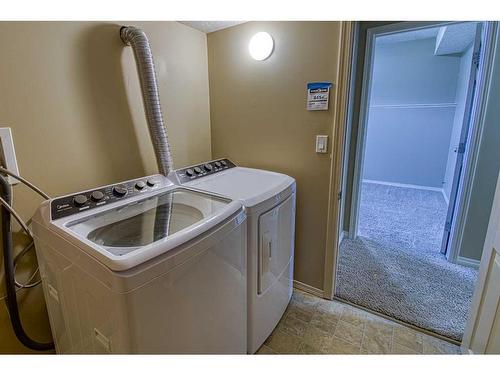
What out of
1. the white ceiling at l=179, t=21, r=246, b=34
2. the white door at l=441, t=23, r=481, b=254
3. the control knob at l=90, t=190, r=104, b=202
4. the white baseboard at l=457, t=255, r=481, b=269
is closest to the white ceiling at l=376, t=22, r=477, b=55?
the white door at l=441, t=23, r=481, b=254

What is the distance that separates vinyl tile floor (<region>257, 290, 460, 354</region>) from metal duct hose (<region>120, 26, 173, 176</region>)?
1.24 meters

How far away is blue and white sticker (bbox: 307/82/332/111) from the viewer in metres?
1.63

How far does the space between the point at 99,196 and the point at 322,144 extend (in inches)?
50.4

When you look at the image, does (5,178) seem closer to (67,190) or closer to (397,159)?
(67,190)

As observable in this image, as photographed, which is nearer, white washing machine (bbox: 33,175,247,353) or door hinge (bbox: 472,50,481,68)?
white washing machine (bbox: 33,175,247,353)

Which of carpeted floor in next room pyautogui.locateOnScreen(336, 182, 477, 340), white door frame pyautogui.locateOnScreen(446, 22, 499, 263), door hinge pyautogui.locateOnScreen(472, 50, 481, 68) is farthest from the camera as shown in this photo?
door hinge pyautogui.locateOnScreen(472, 50, 481, 68)

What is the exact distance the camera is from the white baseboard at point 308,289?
1997mm

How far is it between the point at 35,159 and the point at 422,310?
2.44 meters

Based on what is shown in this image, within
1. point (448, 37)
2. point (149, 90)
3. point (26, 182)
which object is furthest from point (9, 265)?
point (448, 37)

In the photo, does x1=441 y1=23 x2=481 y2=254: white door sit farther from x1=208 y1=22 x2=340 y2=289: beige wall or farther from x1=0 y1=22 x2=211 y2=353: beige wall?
x1=0 y1=22 x2=211 y2=353: beige wall

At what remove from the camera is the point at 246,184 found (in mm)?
1570

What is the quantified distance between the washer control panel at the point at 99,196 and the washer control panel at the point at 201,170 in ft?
0.43

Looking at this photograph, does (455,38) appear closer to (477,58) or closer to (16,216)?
(477,58)
